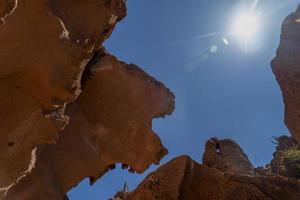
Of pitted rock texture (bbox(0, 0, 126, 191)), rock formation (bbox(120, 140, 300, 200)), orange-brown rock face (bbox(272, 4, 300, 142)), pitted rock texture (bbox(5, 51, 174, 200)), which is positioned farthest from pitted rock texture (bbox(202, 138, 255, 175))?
pitted rock texture (bbox(0, 0, 126, 191))

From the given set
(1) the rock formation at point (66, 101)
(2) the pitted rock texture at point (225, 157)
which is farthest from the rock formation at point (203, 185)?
(2) the pitted rock texture at point (225, 157)

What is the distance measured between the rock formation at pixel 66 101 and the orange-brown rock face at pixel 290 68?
40.7 ft

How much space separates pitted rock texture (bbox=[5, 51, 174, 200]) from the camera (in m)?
11.6

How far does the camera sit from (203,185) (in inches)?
370

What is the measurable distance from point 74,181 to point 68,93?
5237 mm

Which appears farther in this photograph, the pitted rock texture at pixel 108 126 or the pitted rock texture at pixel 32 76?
the pitted rock texture at pixel 108 126

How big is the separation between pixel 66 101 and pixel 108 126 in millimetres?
4956

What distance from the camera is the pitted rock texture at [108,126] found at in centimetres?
1159

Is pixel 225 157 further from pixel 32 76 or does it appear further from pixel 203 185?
pixel 32 76

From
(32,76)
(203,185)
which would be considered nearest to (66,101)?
(32,76)

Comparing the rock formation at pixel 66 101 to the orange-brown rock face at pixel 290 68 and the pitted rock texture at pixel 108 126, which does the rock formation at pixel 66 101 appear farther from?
the orange-brown rock face at pixel 290 68

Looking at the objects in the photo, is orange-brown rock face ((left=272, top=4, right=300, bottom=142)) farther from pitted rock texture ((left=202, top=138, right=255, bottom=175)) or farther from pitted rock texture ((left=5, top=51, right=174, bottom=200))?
pitted rock texture ((left=5, top=51, right=174, bottom=200))

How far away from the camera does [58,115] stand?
7863mm

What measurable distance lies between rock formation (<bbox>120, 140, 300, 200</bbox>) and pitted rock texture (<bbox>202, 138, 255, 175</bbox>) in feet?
30.2
